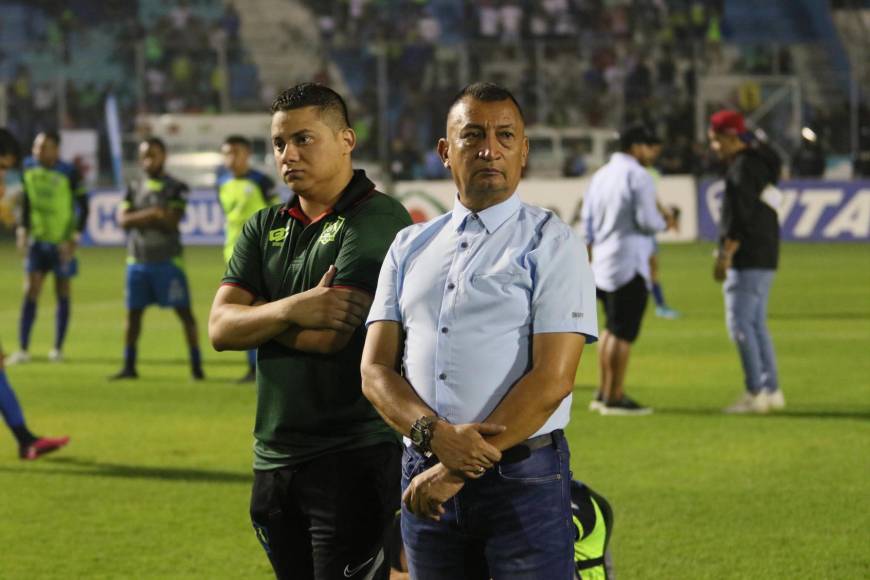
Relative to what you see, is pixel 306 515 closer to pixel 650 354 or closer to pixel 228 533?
pixel 228 533

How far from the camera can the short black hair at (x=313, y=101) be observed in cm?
417

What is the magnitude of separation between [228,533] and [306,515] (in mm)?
3099

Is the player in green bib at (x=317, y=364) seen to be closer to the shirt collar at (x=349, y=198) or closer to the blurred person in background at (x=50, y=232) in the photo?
the shirt collar at (x=349, y=198)

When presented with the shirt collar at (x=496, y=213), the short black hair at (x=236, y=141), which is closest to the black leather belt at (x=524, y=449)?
the shirt collar at (x=496, y=213)

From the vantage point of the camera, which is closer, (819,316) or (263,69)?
(819,316)

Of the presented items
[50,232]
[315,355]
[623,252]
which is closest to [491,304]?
[315,355]

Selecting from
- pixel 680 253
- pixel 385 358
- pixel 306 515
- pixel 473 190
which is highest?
pixel 473 190

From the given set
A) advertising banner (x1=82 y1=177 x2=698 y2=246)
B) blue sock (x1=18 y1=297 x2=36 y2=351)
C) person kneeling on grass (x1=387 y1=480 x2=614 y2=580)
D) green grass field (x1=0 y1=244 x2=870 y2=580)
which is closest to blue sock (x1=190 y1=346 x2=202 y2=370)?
green grass field (x1=0 y1=244 x2=870 y2=580)

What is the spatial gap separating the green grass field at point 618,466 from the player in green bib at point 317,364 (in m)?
2.30

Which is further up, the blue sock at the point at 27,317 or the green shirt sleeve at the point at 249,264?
the green shirt sleeve at the point at 249,264

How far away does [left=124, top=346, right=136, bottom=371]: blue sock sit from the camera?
509 inches

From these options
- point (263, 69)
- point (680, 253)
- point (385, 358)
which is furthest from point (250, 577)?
point (263, 69)

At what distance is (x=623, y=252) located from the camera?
10477mm

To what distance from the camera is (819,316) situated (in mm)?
16984
